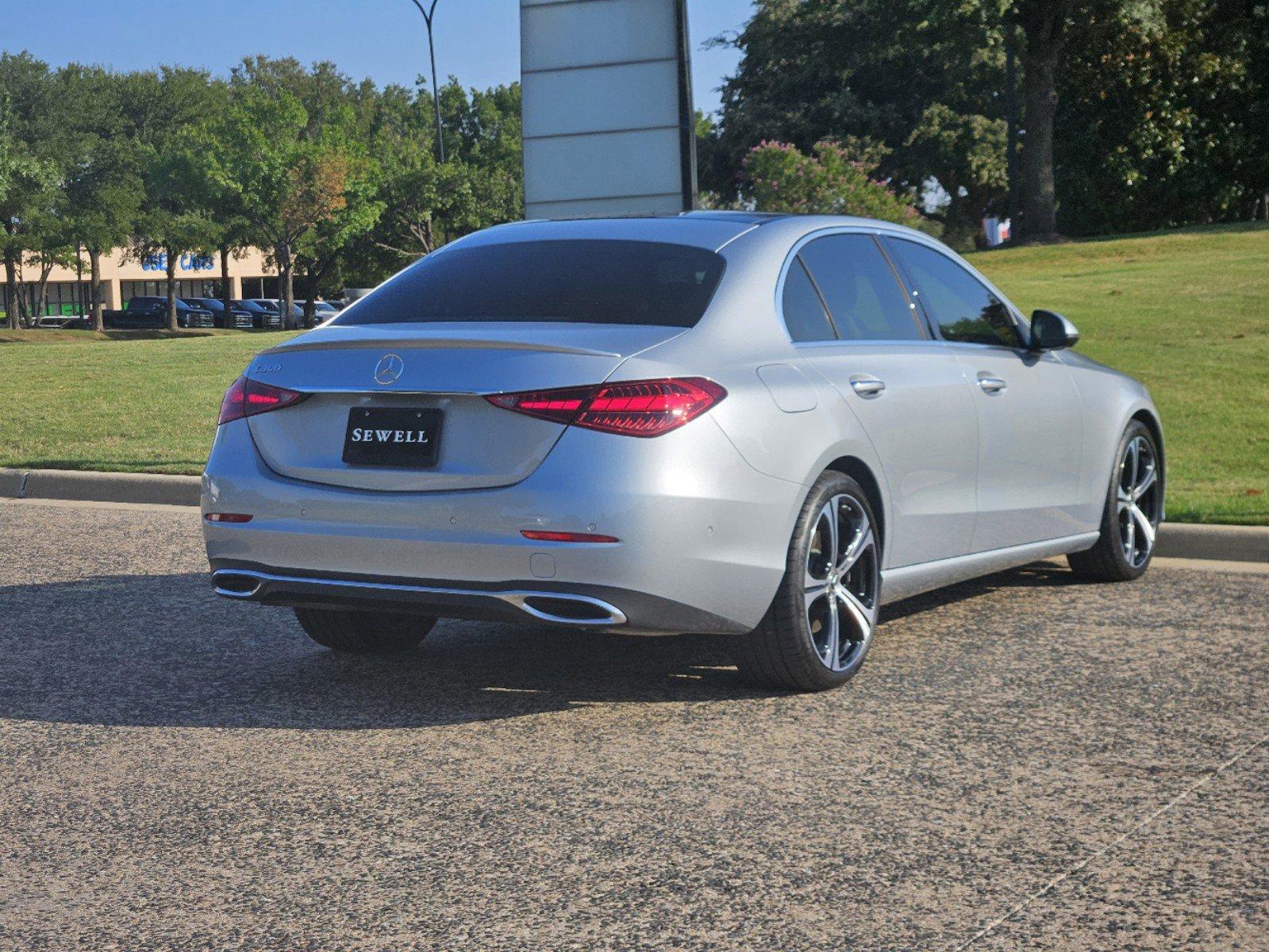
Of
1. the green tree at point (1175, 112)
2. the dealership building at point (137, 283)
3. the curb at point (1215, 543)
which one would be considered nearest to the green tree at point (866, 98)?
the green tree at point (1175, 112)

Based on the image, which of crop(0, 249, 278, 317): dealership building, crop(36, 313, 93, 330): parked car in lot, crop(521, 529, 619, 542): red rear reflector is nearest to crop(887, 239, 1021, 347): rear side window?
crop(521, 529, 619, 542): red rear reflector

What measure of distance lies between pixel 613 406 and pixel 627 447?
0.13m

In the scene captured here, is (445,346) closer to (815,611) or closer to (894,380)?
(815,611)

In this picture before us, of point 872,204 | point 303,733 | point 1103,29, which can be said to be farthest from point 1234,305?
point 1103,29

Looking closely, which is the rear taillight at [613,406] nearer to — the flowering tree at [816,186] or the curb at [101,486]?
the curb at [101,486]

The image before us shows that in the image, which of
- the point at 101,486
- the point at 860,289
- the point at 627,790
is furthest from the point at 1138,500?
the point at 101,486

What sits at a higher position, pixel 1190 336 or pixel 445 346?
pixel 445 346

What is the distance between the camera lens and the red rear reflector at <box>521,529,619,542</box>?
15.9 feet

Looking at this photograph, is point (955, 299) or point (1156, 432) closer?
point (955, 299)

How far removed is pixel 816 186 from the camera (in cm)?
2967

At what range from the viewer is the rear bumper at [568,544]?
4852 millimetres

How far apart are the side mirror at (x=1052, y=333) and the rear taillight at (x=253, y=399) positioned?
329 cm

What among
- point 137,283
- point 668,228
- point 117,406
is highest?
point 137,283

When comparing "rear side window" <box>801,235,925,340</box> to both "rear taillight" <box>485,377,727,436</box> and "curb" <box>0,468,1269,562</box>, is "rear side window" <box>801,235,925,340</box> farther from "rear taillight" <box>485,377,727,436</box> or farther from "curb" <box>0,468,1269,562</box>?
"curb" <box>0,468,1269,562</box>
